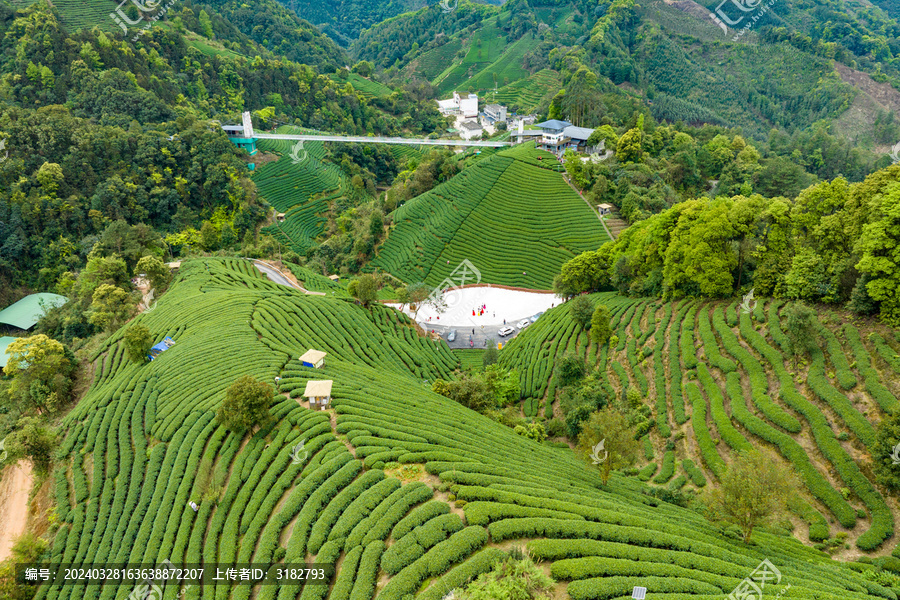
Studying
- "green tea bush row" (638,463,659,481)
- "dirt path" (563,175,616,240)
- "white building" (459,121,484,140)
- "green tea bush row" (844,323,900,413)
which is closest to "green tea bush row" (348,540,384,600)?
"green tea bush row" (638,463,659,481)

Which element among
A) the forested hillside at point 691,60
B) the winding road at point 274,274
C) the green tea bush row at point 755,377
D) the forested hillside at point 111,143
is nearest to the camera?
the green tea bush row at point 755,377

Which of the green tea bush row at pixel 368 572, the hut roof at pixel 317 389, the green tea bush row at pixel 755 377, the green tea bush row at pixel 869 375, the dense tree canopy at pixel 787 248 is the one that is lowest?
the green tea bush row at pixel 368 572

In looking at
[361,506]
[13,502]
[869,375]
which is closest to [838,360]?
[869,375]

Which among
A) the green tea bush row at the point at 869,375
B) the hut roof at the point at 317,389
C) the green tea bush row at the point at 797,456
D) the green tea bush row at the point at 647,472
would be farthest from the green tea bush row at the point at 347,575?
the green tea bush row at the point at 869,375

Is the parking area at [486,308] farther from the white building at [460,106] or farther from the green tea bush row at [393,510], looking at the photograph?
the white building at [460,106]

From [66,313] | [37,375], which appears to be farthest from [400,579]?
[66,313]

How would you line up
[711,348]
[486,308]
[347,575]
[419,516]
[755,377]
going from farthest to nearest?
[486,308] → [711,348] → [755,377] → [419,516] → [347,575]

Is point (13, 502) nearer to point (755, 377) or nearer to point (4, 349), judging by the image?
point (4, 349)
